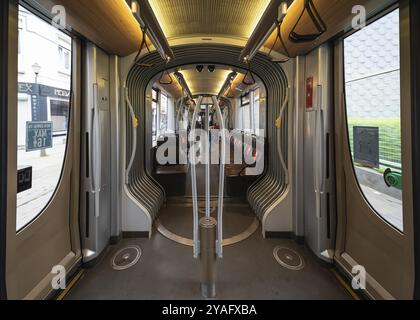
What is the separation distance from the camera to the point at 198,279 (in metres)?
2.60

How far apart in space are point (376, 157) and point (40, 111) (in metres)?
2.94

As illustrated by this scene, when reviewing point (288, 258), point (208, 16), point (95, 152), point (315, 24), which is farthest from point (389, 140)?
point (95, 152)

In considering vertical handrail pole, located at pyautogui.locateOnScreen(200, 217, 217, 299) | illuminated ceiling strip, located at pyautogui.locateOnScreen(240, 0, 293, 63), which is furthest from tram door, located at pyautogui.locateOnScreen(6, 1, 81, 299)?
illuminated ceiling strip, located at pyautogui.locateOnScreen(240, 0, 293, 63)

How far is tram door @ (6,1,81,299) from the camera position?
1725mm

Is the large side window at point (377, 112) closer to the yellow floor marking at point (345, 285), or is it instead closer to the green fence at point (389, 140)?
the green fence at point (389, 140)

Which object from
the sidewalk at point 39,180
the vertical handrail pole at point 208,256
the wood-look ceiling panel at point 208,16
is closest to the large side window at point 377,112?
the wood-look ceiling panel at point 208,16

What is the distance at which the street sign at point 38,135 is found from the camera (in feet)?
6.73

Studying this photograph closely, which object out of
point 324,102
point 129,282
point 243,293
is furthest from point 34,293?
point 324,102

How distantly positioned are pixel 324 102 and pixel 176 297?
8.03 ft

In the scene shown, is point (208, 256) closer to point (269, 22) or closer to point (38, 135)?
point (38, 135)

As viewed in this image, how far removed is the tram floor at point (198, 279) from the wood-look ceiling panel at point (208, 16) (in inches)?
103

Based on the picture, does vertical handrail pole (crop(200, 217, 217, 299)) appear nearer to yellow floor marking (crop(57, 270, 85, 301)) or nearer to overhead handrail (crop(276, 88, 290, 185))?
yellow floor marking (crop(57, 270, 85, 301))

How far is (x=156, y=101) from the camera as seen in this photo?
23.6 feet

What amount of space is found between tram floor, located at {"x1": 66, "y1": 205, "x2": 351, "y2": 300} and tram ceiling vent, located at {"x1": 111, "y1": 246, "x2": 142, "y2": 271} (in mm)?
58
